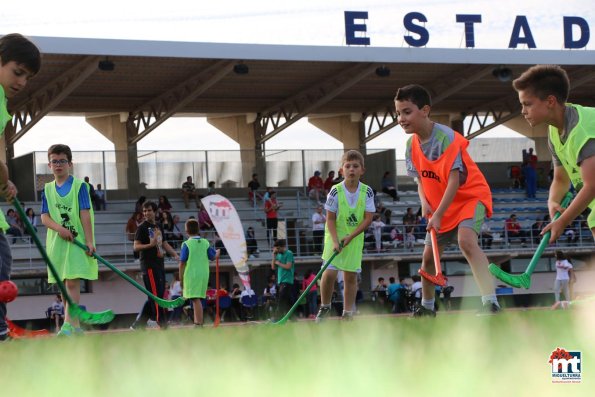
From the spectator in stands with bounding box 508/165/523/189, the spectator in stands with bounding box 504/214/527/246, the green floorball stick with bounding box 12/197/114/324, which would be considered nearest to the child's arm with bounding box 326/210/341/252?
the green floorball stick with bounding box 12/197/114/324

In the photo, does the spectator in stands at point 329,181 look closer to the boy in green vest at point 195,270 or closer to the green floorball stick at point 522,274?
the boy in green vest at point 195,270

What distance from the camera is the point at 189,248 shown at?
15.5 metres

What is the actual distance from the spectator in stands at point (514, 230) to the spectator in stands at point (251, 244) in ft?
28.7

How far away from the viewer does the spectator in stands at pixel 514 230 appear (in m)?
35.2

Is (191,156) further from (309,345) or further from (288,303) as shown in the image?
(309,345)

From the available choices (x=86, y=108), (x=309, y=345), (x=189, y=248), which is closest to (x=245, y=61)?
(x=86, y=108)

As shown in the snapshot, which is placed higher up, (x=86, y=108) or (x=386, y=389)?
(x=86, y=108)

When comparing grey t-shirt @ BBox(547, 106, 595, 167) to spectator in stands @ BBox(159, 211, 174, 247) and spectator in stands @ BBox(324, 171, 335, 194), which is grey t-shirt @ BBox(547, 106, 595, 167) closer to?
spectator in stands @ BBox(159, 211, 174, 247)

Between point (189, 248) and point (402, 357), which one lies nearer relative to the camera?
point (402, 357)

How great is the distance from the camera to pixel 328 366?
363cm

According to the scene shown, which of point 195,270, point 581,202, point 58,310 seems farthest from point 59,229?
point 58,310

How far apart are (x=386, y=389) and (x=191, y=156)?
106ft

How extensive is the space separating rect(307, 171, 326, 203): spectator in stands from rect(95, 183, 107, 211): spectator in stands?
6.78m

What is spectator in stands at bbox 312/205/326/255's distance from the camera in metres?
31.5
